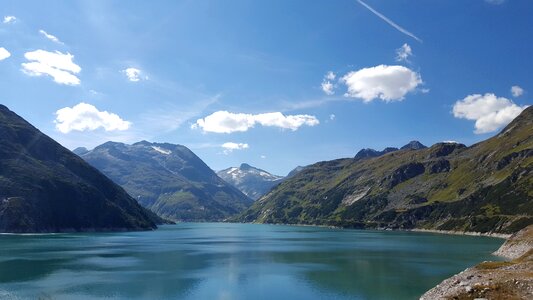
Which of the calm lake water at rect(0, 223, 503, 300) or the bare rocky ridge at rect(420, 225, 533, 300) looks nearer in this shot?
the bare rocky ridge at rect(420, 225, 533, 300)

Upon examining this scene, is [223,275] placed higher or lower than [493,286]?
lower

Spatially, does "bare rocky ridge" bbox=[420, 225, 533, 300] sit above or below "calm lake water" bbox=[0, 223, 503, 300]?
above

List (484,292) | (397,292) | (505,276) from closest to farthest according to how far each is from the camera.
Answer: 1. (484,292)
2. (505,276)
3. (397,292)

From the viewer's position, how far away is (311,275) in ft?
320

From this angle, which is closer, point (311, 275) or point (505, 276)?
point (505, 276)

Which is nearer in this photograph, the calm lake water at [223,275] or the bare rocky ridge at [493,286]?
the bare rocky ridge at [493,286]

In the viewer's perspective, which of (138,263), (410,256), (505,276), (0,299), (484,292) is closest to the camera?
(484,292)

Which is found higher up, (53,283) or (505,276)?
(505,276)

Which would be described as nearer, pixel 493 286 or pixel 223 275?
pixel 493 286

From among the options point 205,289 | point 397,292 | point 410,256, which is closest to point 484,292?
point 397,292

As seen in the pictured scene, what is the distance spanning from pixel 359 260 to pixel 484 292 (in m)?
77.8

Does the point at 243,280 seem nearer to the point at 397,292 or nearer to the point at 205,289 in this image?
the point at 205,289

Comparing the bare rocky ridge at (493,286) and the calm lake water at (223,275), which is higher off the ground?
the bare rocky ridge at (493,286)

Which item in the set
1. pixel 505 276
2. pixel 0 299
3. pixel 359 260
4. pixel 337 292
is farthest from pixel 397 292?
pixel 0 299
